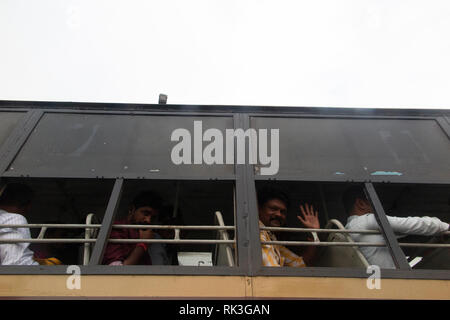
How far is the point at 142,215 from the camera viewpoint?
3.23 meters

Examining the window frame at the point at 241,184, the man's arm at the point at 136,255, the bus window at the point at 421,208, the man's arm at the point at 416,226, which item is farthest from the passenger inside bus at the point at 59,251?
the bus window at the point at 421,208

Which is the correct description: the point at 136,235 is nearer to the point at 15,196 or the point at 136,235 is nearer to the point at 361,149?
the point at 15,196

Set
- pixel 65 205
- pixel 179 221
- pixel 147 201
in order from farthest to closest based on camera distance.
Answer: pixel 65 205 < pixel 179 221 < pixel 147 201

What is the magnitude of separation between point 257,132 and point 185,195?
1.33m

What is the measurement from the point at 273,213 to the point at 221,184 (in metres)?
0.67

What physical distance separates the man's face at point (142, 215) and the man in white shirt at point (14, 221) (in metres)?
0.96

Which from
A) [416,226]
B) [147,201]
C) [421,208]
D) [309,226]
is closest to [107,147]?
[147,201]

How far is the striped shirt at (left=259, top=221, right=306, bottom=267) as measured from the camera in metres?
2.66

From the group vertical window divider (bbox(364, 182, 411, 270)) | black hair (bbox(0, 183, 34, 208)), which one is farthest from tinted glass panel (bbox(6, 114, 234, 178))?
vertical window divider (bbox(364, 182, 411, 270))

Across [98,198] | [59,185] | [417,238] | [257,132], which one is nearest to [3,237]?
[59,185]

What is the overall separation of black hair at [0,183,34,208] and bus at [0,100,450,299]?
3.6 inches

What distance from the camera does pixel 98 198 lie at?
4.15m

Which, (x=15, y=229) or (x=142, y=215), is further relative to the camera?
(x=142, y=215)
